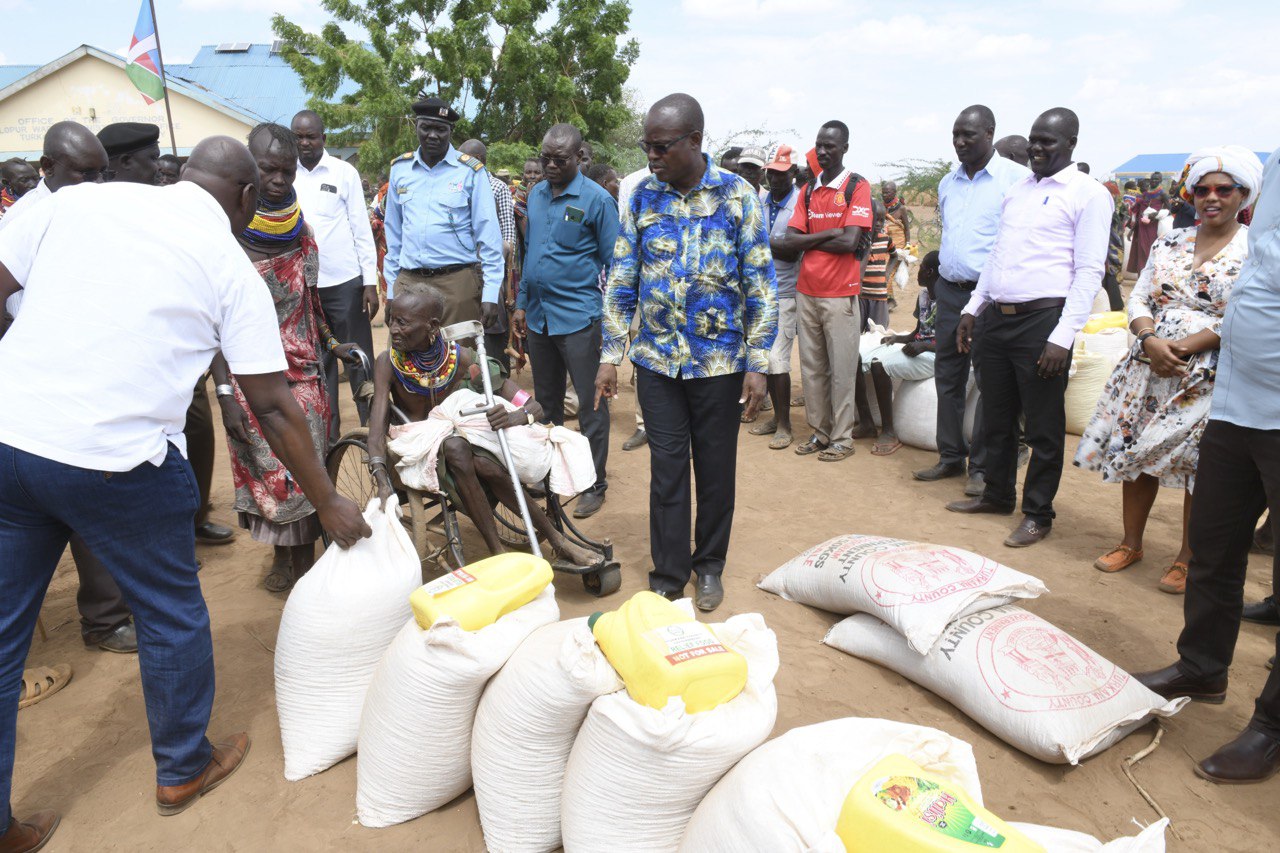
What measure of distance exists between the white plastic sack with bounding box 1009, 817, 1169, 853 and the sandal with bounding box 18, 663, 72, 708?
340 centimetres

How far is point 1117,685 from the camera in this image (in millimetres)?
2773

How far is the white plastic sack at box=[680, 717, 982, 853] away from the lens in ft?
5.32

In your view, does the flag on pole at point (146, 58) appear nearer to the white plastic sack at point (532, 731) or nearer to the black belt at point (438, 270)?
the black belt at point (438, 270)

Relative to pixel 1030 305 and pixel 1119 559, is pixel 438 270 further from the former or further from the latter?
pixel 1119 559

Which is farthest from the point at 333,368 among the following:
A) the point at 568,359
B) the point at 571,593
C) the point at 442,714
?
the point at 442,714

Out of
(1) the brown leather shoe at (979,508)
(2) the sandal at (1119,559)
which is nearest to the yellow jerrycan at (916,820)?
(2) the sandal at (1119,559)

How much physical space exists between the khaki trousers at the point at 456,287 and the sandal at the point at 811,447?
2.57 meters

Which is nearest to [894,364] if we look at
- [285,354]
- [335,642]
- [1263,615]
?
[1263,615]

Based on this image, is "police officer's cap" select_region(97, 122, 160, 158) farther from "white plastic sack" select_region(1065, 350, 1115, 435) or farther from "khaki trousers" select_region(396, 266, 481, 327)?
"white plastic sack" select_region(1065, 350, 1115, 435)

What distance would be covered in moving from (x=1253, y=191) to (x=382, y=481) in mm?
3471

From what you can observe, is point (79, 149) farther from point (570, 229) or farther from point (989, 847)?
point (989, 847)

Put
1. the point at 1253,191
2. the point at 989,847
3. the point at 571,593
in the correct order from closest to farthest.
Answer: the point at 989,847
the point at 1253,191
the point at 571,593

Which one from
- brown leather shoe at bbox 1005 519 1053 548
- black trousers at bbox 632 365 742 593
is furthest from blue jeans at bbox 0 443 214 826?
brown leather shoe at bbox 1005 519 1053 548

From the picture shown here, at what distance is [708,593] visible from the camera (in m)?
3.78
